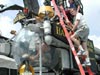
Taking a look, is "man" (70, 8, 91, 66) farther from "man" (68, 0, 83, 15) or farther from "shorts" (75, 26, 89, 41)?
"man" (68, 0, 83, 15)

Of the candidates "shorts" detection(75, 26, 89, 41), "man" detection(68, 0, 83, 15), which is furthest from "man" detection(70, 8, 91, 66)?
"man" detection(68, 0, 83, 15)

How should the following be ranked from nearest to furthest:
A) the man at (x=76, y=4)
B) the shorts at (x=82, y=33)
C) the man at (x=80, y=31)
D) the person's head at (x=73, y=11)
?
the man at (x=80, y=31) < the shorts at (x=82, y=33) < the person's head at (x=73, y=11) < the man at (x=76, y=4)

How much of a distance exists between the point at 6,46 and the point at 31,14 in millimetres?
3251

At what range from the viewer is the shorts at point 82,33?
710 cm

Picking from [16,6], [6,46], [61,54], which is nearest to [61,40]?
[61,54]

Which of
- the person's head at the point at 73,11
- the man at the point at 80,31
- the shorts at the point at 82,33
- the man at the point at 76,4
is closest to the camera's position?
the man at the point at 80,31

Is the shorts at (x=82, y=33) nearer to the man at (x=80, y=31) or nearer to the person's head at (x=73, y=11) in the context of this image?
the man at (x=80, y=31)

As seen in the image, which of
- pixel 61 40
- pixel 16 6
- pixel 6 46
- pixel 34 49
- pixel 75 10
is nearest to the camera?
pixel 34 49

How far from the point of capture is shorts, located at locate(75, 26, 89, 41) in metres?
7.10

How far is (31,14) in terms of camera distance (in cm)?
695

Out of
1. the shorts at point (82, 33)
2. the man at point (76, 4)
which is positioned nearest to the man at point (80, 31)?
the shorts at point (82, 33)

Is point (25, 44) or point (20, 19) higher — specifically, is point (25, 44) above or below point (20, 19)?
below

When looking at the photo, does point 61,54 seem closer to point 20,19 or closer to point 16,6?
point 20,19

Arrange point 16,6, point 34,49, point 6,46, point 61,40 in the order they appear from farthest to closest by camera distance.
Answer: point 6,46, point 16,6, point 61,40, point 34,49
